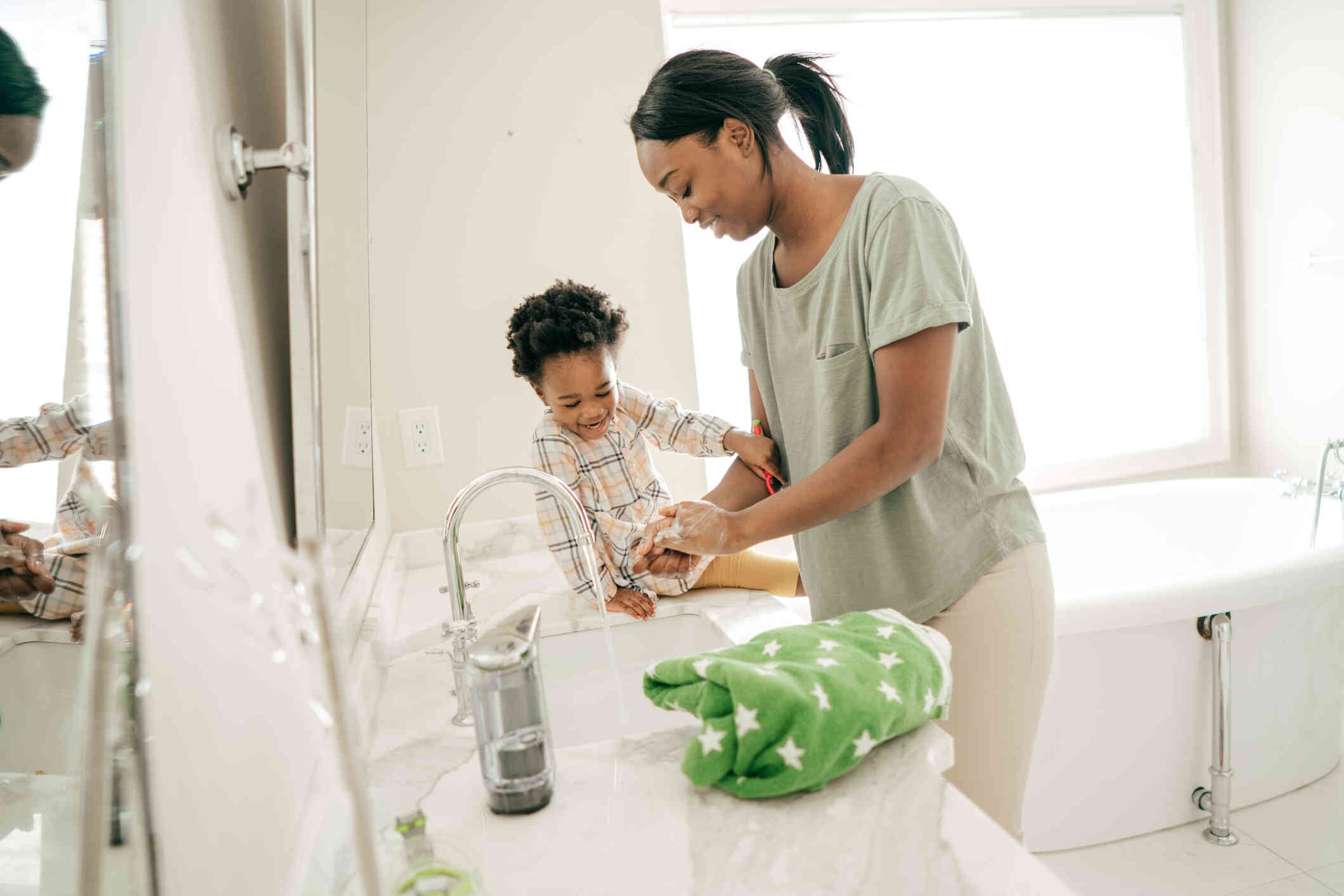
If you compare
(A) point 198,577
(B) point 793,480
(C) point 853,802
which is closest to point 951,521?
(B) point 793,480

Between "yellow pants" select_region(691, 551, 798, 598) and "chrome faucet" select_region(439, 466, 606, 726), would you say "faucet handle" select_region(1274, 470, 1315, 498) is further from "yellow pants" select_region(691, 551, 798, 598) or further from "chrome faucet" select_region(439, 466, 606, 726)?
"chrome faucet" select_region(439, 466, 606, 726)

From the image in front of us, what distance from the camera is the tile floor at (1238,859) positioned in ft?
4.94

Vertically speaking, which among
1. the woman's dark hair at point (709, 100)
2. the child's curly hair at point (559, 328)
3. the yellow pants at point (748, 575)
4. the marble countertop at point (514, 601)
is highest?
the woman's dark hair at point (709, 100)

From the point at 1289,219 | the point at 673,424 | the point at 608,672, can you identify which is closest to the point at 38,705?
the point at 608,672

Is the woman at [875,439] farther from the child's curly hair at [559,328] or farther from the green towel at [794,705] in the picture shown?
the child's curly hair at [559,328]

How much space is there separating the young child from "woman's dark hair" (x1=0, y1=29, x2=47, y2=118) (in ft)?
3.47

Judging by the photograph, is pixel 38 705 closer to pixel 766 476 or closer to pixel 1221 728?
pixel 766 476

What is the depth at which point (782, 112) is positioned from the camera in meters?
1.00

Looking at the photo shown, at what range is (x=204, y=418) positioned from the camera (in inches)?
17.2

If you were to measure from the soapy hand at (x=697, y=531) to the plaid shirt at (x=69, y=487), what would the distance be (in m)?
0.71

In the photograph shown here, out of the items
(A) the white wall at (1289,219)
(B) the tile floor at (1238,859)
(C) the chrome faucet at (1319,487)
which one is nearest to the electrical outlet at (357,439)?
(B) the tile floor at (1238,859)

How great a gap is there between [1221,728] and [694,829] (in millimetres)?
1409

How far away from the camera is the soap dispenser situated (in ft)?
2.11

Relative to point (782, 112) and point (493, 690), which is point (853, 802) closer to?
point (493, 690)
